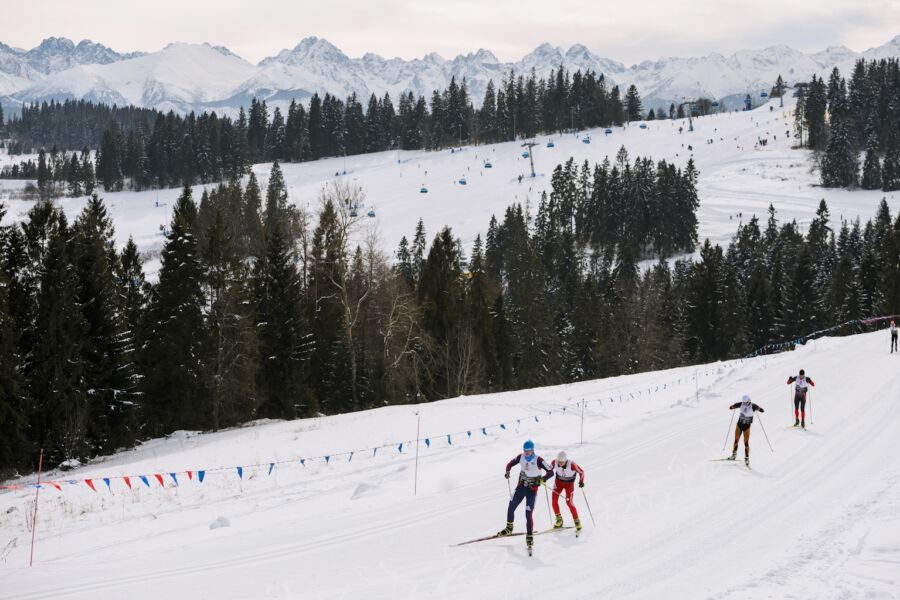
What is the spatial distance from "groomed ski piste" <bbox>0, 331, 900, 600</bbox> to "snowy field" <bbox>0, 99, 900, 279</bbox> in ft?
256

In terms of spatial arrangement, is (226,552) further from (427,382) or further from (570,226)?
(570,226)

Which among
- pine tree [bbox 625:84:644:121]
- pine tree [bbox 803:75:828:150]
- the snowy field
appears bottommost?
the snowy field

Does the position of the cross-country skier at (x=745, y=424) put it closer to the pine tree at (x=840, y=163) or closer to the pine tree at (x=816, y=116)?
the pine tree at (x=840, y=163)

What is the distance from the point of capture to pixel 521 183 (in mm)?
139250

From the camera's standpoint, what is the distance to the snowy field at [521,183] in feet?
390

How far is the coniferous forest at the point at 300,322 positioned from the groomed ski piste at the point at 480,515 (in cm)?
521

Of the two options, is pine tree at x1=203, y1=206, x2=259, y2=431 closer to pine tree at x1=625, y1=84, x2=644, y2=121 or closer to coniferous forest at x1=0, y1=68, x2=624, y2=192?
coniferous forest at x1=0, y1=68, x2=624, y2=192

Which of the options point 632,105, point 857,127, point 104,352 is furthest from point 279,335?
point 632,105

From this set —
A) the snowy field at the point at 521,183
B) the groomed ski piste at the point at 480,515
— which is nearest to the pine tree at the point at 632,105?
the snowy field at the point at 521,183

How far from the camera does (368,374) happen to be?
4644cm

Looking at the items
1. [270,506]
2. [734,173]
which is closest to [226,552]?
[270,506]

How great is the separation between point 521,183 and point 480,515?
127 meters

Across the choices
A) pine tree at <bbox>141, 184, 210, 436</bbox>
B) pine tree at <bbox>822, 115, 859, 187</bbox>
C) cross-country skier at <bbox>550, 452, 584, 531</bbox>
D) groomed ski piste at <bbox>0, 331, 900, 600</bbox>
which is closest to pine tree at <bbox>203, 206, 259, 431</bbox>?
pine tree at <bbox>141, 184, 210, 436</bbox>

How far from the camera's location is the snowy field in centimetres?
11900
